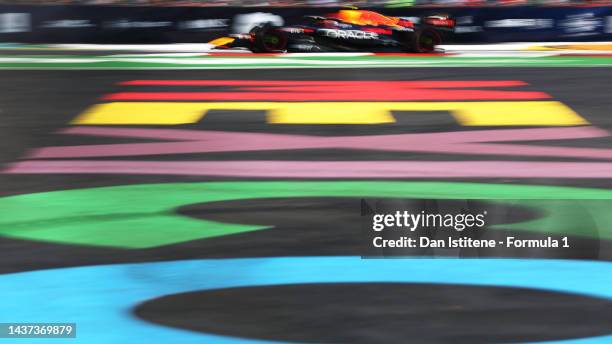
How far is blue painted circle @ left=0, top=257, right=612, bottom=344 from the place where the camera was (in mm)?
4234

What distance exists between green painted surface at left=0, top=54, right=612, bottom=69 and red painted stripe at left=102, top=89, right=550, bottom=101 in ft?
11.8

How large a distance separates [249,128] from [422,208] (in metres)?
3.74

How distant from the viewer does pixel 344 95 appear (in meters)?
11.8

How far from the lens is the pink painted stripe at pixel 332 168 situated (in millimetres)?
7188

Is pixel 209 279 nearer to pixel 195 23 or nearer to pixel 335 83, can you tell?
pixel 335 83

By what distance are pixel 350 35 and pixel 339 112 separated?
27.9 ft

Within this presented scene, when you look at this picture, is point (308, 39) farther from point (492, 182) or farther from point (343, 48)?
point (492, 182)

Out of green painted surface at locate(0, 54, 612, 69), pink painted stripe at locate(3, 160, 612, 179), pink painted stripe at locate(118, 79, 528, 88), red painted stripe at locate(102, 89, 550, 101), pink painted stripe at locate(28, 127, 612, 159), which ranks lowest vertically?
green painted surface at locate(0, 54, 612, 69)

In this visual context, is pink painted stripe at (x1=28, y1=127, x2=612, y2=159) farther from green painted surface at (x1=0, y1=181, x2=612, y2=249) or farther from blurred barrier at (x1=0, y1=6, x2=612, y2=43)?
blurred barrier at (x1=0, y1=6, x2=612, y2=43)

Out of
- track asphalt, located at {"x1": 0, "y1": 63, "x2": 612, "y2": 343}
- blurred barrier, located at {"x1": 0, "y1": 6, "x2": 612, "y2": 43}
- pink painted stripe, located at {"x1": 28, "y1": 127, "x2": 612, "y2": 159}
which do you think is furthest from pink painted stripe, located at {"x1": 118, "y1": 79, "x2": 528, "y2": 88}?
blurred barrier, located at {"x1": 0, "y1": 6, "x2": 612, "y2": 43}

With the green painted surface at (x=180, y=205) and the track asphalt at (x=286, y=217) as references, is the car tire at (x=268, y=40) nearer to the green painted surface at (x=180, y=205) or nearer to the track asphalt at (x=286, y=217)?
the track asphalt at (x=286, y=217)

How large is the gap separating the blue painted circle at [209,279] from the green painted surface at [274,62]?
1089cm

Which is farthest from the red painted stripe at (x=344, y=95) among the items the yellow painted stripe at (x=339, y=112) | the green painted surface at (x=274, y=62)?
the green painted surface at (x=274, y=62)

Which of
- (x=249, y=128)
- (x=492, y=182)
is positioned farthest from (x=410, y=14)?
(x=492, y=182)
